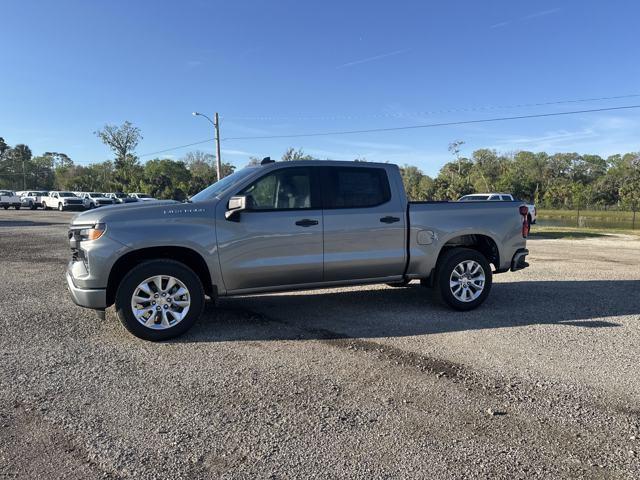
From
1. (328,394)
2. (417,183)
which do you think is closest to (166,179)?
(417,183)

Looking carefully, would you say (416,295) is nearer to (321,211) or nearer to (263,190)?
(321,211)

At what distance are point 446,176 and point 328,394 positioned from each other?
3475 inches

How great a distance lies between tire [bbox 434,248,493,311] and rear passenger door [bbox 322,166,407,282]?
1.96 ft

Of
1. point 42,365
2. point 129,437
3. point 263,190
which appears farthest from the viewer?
point 263,190

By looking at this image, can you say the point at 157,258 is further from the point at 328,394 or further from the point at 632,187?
the point at 632,187

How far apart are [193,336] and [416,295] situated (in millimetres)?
3557

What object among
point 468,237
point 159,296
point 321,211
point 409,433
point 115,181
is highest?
point 115,181

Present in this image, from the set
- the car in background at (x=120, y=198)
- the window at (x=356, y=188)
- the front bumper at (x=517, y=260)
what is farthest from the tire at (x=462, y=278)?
the car in background at (x=120, y=198)

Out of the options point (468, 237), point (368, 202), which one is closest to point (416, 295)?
point (468, 237)

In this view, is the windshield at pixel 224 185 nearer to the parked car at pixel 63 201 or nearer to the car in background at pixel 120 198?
the car in background at pixel 120 198

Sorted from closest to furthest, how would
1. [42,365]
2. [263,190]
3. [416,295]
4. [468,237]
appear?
1. [42,365]
2. [263,190]
3. [468,237]
4. [416,295]

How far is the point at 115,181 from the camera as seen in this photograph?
259 feet

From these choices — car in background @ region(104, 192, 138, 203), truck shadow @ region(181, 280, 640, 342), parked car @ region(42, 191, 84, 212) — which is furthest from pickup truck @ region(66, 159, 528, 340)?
parked car @ region(42, 191, 84, 212)

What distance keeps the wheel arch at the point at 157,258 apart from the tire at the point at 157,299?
0.55ft
